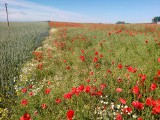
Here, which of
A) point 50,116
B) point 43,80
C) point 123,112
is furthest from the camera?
point 43,80

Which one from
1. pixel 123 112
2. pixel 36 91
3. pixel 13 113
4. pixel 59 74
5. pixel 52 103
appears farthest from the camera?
pixel 59 74

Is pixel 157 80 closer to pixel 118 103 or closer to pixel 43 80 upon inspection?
pixel 118 103

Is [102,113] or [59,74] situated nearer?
[102,113]

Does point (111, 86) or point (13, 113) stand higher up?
point (111, 86)

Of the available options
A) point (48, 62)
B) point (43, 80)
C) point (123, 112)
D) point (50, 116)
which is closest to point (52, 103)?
point (50, 116)

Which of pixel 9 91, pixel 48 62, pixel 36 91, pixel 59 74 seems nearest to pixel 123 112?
pixel 36 91

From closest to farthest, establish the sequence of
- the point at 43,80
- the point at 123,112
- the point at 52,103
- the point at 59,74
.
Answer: the point at 123,112, the point at 52,103, the point at 43,80, the point at 59,74

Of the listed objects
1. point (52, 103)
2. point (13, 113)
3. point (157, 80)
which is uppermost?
point (157, 80)

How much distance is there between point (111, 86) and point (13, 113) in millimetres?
2120

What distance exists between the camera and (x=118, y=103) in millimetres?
4500

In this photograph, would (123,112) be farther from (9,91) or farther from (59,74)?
(59,74)

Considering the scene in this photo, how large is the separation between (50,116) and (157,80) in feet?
7.06

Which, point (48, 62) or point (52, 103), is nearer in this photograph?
point (52, 103)

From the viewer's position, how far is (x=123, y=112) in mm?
4043
